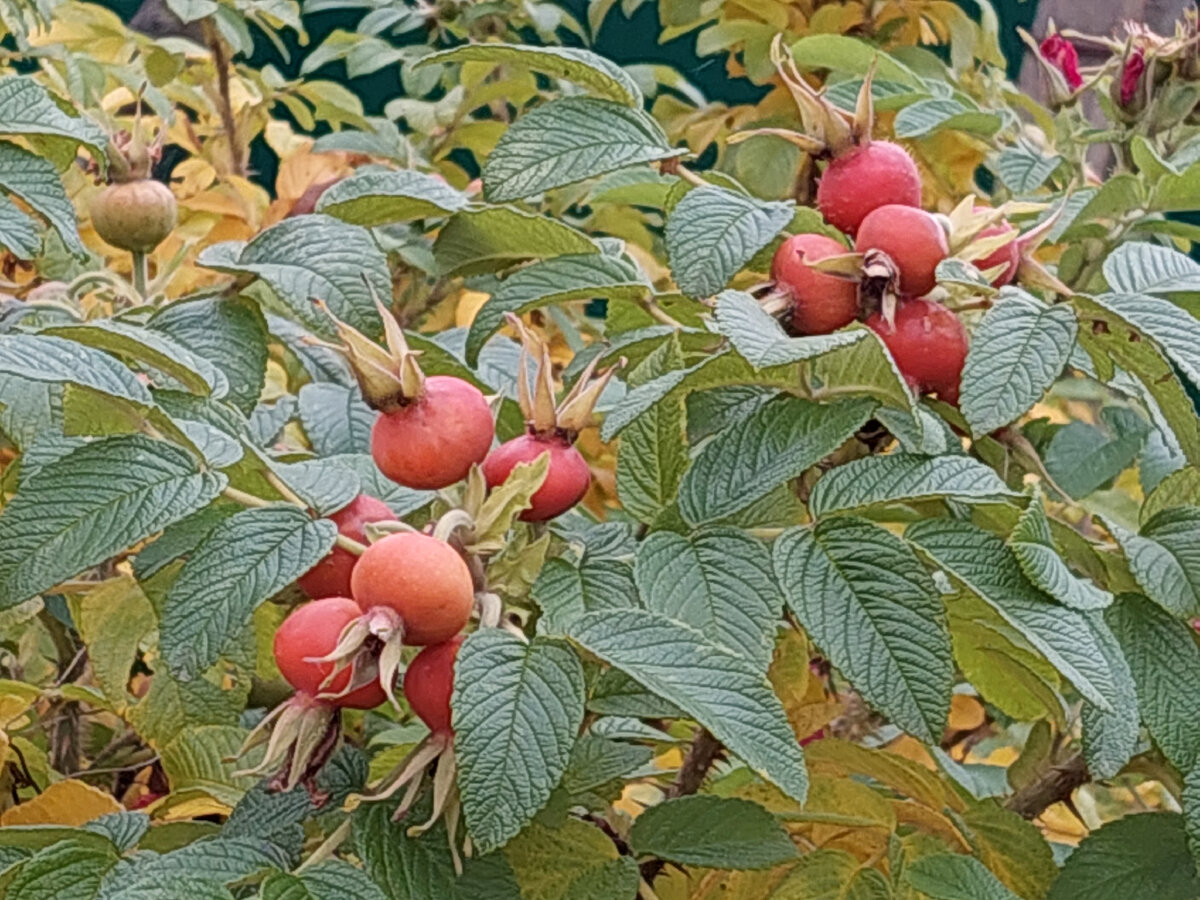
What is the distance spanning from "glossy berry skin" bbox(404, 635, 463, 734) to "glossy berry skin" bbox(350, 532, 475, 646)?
0.04 ft

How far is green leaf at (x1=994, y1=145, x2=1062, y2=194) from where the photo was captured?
94cm

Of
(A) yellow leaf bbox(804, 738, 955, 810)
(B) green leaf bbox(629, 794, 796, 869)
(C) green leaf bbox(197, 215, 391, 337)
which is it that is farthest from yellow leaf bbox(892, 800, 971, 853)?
(C) green leaf bbox(197, 215, 391, 337)

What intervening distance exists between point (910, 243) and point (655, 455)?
0.42 feet

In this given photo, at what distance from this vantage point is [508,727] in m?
0.45

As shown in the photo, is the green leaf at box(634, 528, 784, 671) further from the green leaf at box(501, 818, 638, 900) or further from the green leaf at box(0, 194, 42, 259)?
the green leaf at box(0, 194, 42, 259)

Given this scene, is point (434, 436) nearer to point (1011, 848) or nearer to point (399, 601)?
point (399, 601)

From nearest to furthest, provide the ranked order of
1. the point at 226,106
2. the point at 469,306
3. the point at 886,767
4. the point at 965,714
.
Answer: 1. the point at 886,767
2. the point at 965,714
3. the point at 469,306
4. the point at 226,106

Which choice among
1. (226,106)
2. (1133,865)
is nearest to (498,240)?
(1133,865)

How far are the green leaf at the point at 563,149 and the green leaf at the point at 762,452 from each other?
0.42 ft

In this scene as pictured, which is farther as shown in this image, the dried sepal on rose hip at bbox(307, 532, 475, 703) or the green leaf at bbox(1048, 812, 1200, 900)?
the green leaf at bbox(1048, 812, 1200, 900)

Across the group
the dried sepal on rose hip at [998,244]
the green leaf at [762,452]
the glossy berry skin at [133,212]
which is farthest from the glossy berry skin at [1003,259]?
the glossy berry skin at [133,212]

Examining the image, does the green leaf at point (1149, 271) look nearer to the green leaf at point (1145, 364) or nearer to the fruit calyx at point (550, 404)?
the green leaf at point (1145, 364)

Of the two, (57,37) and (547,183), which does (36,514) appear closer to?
(547,183)

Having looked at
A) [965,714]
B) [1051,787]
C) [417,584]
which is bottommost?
[965,714]
